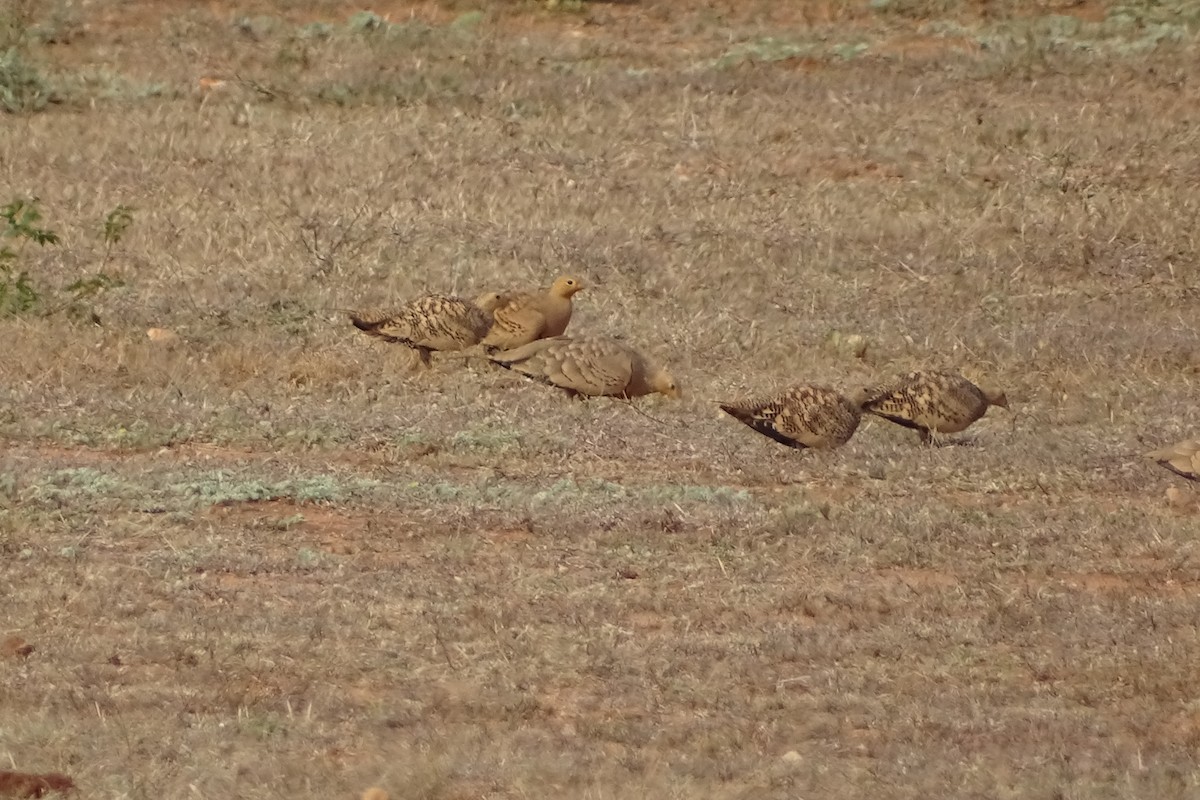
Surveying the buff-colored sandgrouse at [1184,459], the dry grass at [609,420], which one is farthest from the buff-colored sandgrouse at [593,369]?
the buff-colored sandgrouse at [1184,459]

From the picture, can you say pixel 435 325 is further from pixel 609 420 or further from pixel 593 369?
pixel 609 420

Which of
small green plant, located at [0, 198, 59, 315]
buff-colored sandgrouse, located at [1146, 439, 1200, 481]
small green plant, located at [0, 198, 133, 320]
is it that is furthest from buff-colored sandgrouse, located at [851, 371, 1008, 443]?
small green plant, located at [0, 198, 59, 315]

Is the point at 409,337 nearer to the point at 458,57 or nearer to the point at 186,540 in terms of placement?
the point at 186,540

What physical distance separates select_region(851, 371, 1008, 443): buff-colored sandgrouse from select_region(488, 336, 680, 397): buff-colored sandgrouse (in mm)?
1015

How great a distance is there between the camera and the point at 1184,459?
841cm

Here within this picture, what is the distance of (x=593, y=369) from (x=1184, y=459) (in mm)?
2652

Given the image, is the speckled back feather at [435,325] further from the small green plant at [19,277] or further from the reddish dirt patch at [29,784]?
the reddish dirt patch at [29,784]

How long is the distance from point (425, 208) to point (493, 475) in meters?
5.07

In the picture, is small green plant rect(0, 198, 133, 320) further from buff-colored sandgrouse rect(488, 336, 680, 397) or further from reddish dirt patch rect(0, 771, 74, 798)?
reddish dirt patch rect(0, 771, 74, 798)

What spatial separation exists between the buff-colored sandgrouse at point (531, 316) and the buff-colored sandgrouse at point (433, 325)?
0.31ft

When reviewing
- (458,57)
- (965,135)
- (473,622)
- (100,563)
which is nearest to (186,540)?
(100,563)

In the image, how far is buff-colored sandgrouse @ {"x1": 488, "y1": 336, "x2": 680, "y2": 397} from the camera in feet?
31.8

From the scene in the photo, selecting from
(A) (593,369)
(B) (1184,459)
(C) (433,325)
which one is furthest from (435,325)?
(B) (1184,459)

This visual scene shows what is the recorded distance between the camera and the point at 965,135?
48.5 ft
